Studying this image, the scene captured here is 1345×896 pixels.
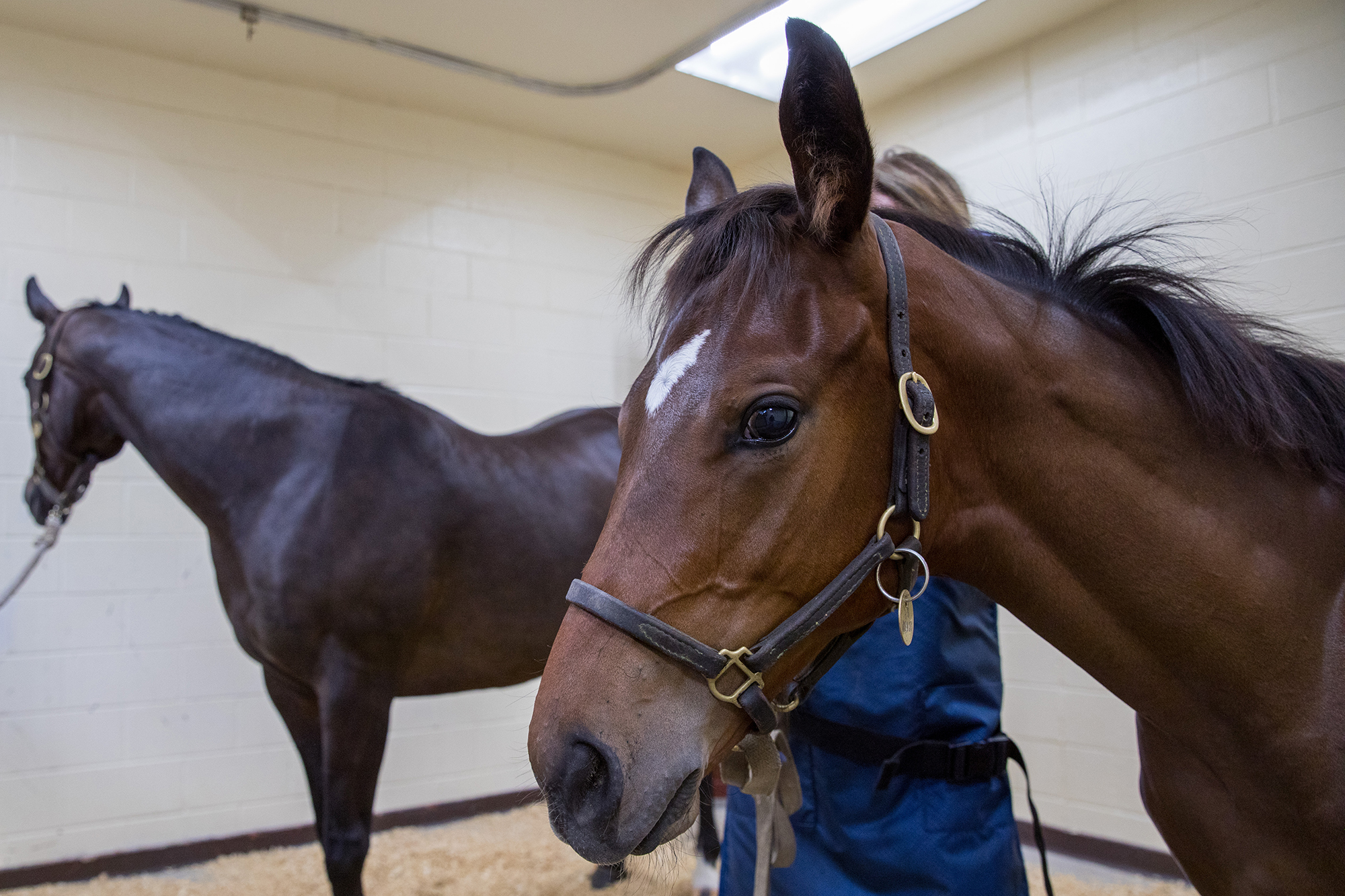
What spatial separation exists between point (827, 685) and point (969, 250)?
0.61m

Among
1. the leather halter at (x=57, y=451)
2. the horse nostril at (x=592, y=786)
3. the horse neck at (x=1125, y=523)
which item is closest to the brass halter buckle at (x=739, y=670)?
the horse nostril at (x=592, y=786)

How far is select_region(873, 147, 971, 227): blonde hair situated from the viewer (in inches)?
51.6

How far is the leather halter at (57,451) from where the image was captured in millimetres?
2225

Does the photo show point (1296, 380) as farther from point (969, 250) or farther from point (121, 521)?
point (121, 521)

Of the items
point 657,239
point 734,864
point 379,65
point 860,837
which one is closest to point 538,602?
point 734,864

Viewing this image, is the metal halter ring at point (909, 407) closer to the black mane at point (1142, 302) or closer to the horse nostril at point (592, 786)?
the black mane at point (1142, 302)

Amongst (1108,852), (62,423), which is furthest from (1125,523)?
(62,423)

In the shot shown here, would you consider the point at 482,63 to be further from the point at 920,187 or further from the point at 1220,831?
the point at 1220,831

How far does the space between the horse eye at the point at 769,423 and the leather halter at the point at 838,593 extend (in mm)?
115

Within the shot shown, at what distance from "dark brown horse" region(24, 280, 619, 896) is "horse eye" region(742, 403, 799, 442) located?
1.58m

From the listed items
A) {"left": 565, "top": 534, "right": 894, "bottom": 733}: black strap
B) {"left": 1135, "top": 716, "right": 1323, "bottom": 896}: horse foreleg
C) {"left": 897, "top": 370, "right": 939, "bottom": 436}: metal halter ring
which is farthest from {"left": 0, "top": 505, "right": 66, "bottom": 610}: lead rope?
{"left": 1135, "top": 716, "right": 1323, "bottom": 896}: horse foreleg

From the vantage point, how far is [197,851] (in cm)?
274

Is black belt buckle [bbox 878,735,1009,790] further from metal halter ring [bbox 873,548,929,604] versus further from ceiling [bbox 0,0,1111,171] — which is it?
ceiling [bbox 0,0,1111,171]

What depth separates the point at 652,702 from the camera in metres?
0.68
